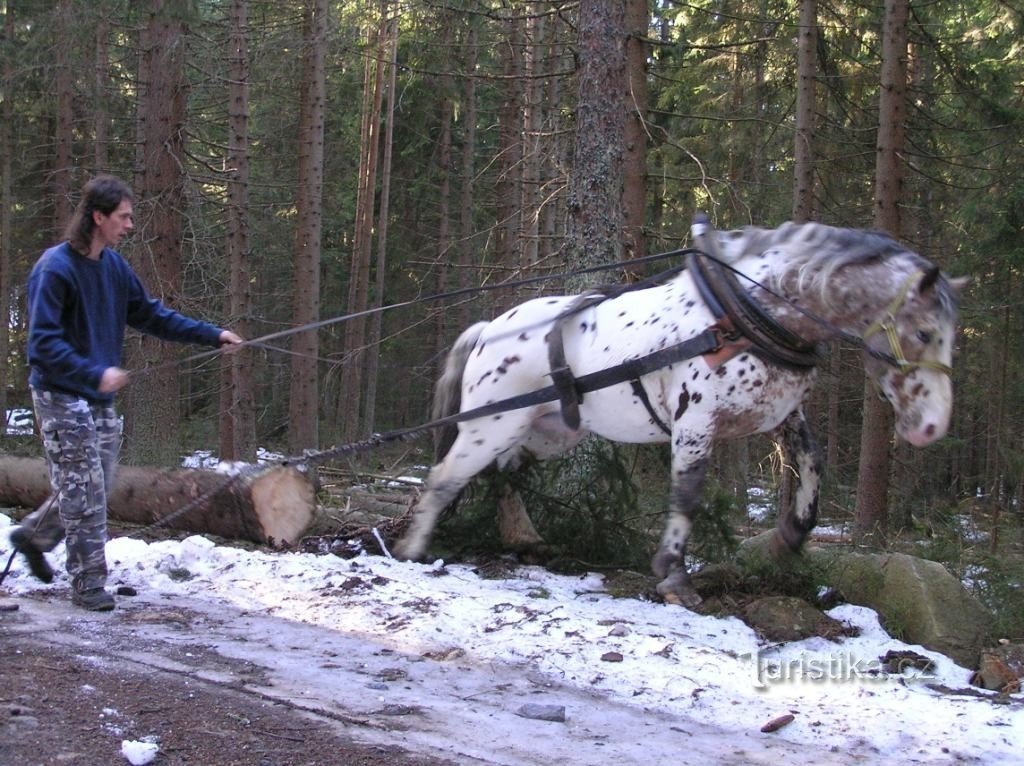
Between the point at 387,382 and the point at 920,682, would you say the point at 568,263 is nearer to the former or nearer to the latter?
the point at 920,682

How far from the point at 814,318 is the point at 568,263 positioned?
8.04 ft

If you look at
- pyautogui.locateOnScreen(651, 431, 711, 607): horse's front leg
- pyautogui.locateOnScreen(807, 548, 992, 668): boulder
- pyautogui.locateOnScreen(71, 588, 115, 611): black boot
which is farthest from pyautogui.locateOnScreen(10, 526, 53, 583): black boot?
pyautogui.locateOnScreen(807, 548, 992, 668): boulder

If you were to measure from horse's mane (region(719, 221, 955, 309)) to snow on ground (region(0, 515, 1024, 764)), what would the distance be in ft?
5.94

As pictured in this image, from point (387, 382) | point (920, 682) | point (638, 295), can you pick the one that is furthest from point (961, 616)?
point (387, 382)

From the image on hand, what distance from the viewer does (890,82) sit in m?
10.6

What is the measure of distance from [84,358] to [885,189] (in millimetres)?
8561

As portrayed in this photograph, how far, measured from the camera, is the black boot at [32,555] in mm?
5379

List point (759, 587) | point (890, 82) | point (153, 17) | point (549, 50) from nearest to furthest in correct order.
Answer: point (759, 587), point (890, 82), point (153, 17), point (549, 50)

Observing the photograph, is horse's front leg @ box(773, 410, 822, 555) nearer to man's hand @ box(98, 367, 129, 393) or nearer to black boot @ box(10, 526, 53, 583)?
man's hand @ box(98, 367, 129, 393)

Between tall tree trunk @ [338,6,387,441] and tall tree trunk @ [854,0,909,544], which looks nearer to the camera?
tall tree trunk @ [854,0,909,544]

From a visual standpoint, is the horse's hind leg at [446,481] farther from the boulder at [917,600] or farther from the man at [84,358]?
the boulder at [917,600]

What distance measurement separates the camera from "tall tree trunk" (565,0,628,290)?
22.5 feet

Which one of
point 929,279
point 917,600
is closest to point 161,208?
point 929,279

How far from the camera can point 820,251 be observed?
503 centimetres
